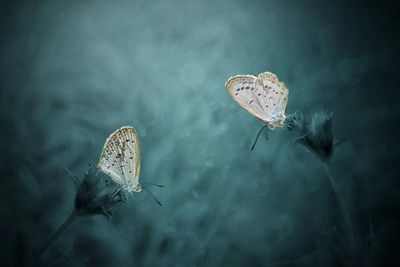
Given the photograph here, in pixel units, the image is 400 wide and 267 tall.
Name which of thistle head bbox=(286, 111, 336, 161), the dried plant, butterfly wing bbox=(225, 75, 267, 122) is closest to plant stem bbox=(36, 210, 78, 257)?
the dried plant

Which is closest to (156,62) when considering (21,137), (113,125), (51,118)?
(113,125)

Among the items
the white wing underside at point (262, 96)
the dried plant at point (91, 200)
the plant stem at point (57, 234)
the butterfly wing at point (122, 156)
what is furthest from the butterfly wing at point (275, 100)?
the plant stem at point (57, 234)

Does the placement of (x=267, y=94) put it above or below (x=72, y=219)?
above

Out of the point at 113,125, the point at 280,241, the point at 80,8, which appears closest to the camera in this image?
the point at 280,241

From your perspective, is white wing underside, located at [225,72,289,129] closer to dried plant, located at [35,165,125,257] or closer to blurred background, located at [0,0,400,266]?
blurred background, located at [0,0,400,266]

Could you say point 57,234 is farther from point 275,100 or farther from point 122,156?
point 275,100

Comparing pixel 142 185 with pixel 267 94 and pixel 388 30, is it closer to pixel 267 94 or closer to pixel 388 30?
pixel 267 94

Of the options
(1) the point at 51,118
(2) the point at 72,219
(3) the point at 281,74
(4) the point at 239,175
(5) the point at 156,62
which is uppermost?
(3) the point at 281,74
